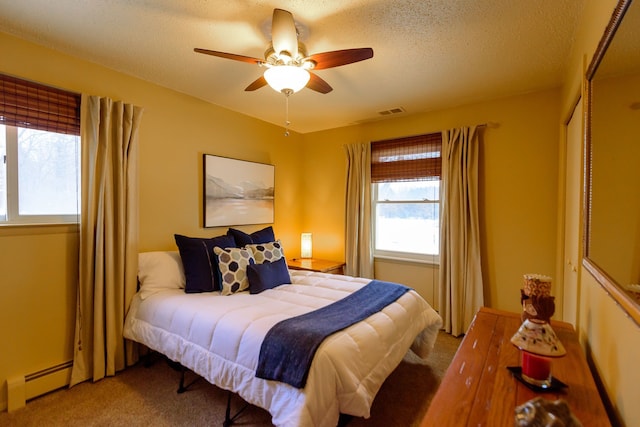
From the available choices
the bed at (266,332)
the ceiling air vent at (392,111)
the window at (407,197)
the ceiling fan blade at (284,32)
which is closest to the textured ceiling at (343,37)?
the ceiling fan blade at (284,32)

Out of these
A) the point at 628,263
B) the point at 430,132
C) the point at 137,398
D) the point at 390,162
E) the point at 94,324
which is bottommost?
the point at 137,398

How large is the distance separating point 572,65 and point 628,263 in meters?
1.89

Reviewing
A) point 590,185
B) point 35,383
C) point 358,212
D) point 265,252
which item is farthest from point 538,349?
point 35,383

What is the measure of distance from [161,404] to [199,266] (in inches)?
38.1

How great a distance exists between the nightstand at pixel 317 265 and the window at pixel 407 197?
540 mm

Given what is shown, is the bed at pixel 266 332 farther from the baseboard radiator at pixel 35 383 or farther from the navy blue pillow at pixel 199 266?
the baseboard radiator at pixel 35 383

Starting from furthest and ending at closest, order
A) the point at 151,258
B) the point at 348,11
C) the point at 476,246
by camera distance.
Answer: the point at 476,246 < the point at 151,258 < the point at 348,11

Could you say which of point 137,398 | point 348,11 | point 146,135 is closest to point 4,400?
point 137,398

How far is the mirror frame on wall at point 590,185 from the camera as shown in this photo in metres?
0.80

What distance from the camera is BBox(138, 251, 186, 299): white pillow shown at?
2.41 metres

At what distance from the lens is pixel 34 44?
204 centimetres

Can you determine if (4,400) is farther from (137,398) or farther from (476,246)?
(476,246)

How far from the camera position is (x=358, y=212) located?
375 cm

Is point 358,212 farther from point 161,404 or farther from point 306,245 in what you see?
point 161,404
